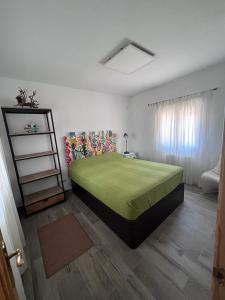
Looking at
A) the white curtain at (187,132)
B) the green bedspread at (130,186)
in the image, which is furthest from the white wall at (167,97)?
Result: the green bedspread at (130,186)

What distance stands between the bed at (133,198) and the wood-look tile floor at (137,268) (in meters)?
0.16

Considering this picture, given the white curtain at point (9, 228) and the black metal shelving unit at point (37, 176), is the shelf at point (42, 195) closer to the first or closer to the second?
the black metal shelving unit at point (37, 176)

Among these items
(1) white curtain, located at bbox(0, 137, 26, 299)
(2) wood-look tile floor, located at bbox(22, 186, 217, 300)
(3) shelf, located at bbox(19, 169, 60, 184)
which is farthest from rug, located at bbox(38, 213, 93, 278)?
(3) shelf, located at bbox(19, 169, 60, 184)

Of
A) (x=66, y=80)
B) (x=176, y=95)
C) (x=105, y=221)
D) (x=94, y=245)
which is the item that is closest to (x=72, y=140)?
(x=66, y=80)

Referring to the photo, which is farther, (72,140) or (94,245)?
(72,140)

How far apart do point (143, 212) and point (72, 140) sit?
2.36m

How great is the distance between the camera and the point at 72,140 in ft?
10.8

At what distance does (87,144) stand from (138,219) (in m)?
2.37

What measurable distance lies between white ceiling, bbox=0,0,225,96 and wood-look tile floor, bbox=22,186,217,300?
103 inches

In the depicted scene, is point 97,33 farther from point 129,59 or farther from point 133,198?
point 133,198

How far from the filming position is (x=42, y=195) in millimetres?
2699

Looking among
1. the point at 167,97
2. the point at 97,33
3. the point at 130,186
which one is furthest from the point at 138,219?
the point at 167,97

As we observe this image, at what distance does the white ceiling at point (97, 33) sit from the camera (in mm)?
1233

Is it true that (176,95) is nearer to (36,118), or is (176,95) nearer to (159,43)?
(159,43)
